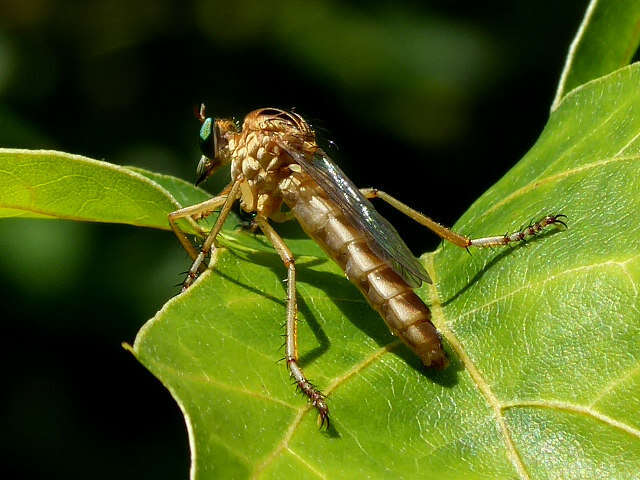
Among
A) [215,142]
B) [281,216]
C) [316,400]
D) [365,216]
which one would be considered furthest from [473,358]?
[215,142]

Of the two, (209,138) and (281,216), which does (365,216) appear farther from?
(209,138)

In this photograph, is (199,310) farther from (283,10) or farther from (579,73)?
(283,10)

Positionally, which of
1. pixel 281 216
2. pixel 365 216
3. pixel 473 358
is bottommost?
pixel 281 216

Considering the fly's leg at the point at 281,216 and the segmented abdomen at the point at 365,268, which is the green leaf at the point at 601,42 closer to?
the segmented abdomen at the point at 365,268

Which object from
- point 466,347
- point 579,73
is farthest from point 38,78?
point 466,347

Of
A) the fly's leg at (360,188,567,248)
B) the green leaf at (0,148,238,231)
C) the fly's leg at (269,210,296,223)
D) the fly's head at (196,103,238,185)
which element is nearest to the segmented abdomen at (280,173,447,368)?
the fly's leg at (269,210,296,223)

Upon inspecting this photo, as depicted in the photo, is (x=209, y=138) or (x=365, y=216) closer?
(x=365, y=216)

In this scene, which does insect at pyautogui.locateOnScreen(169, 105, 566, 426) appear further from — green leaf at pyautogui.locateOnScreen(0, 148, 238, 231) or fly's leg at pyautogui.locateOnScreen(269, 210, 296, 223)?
green leaf at pyautogui.locateOnScreen(0, 148, 238, 231)
